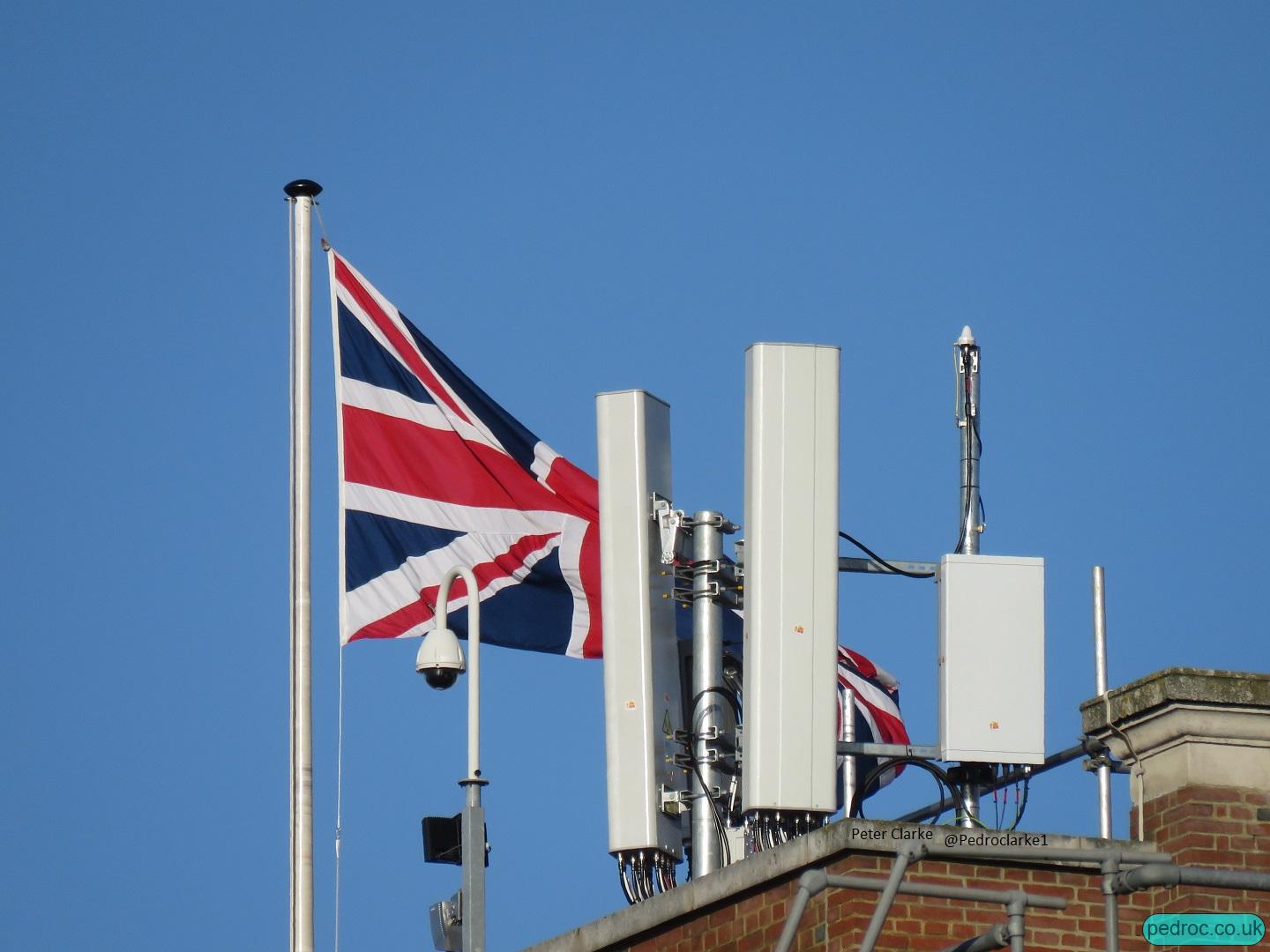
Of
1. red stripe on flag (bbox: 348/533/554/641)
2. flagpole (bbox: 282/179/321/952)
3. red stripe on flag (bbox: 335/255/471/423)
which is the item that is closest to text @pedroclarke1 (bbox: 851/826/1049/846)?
red stripe on flag (bbox: 348/533/554/641)

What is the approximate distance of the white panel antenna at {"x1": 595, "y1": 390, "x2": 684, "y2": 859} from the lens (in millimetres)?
17406

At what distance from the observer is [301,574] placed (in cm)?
2020

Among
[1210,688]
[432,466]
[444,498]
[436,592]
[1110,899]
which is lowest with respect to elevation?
[1110,899]

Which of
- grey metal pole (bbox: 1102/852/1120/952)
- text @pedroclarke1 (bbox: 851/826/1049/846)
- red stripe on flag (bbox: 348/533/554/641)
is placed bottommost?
grey metal pole (bbox: 1102/852/1120/952)

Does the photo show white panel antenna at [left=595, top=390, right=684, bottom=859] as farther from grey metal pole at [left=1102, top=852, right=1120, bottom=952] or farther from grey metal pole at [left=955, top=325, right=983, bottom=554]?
grey metal pole at [left=1102, top=852, right=1120, bottom=952]

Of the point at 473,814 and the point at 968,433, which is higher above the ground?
the point at 968,433

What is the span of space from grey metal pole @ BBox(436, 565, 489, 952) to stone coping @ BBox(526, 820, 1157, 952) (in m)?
1.15

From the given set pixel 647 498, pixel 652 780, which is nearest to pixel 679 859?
pixel 652 780

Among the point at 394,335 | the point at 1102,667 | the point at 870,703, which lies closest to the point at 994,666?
the point at 1102,667

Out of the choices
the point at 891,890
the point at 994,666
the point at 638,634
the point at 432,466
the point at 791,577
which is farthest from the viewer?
the point at 432,466

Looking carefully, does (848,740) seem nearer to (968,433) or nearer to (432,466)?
(968,433)

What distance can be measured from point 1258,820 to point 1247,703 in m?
0.65

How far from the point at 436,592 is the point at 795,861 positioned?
251 inches

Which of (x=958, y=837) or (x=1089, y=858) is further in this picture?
(x=1089, y=858)
